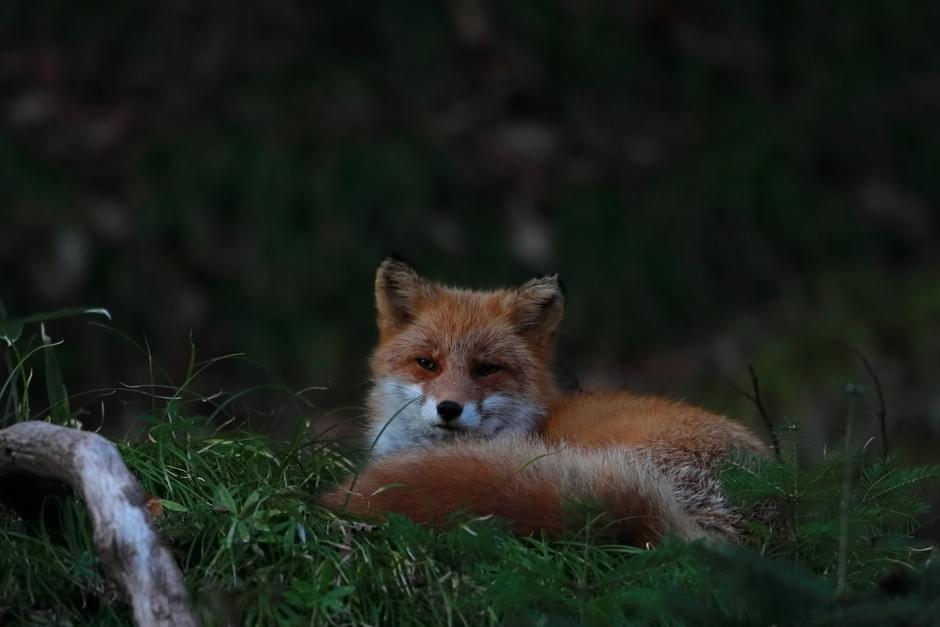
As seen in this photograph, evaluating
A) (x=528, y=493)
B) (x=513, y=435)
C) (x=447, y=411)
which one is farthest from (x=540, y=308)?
(x=528, y=493)

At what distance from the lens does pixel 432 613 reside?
3568 millimetres

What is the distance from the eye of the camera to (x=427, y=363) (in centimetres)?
527

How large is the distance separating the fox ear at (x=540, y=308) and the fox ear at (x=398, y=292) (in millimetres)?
385

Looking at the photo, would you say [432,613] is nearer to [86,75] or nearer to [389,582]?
[389,582]

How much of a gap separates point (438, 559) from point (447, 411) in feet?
4.04

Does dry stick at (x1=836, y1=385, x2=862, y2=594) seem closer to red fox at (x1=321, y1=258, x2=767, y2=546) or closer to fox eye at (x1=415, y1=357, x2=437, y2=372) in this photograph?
red fox at (x1=321, y1=258, x2=767, y2=546)

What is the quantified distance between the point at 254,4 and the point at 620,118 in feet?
10.1

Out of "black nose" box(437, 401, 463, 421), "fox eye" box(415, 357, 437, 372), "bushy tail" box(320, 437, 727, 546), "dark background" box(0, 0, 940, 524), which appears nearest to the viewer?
"bushy tail" box(320, 437, 727, 546)

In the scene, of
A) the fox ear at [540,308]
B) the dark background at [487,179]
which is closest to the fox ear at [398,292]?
the fox ear at [540,308]

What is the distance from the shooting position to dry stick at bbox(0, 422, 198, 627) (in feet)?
10.5

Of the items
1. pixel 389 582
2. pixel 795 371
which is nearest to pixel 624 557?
pixel 389 582

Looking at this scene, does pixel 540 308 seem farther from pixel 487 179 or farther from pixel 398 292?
pixel 487 179

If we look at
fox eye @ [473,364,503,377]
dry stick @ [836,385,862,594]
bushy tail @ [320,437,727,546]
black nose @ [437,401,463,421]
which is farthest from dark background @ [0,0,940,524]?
dry stick @ [836,385,862,594]

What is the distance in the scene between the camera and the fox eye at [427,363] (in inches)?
207
